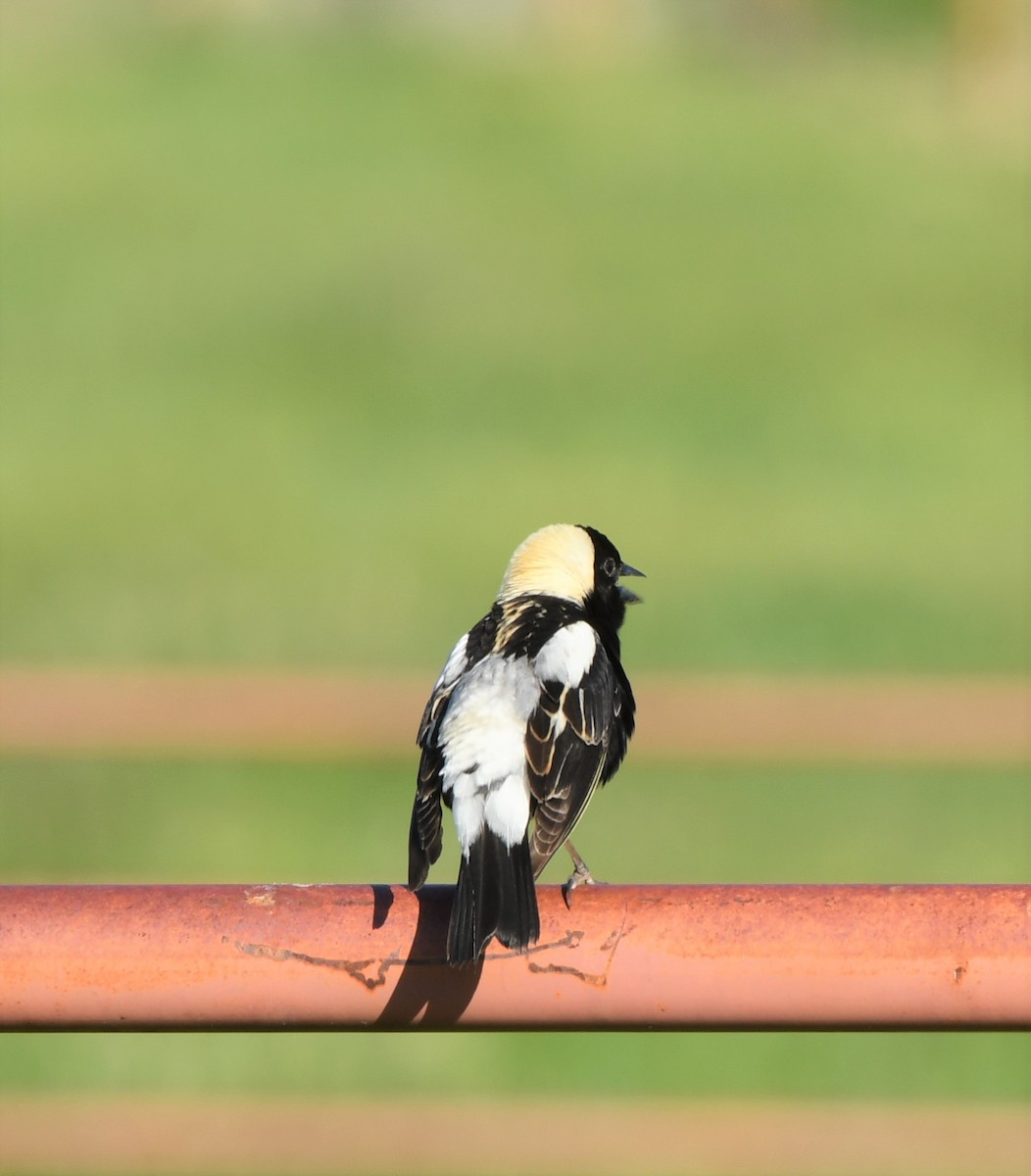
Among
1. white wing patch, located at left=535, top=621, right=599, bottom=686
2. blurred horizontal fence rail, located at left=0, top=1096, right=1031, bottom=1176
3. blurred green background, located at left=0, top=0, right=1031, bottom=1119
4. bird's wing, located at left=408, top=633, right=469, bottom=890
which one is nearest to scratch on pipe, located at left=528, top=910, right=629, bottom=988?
bird's wing, located at left=408, top=633, right=469, bottom=890

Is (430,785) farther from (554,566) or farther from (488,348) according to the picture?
(488,348)

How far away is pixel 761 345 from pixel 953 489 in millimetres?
7494

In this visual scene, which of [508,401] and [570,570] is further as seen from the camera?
[508,401]

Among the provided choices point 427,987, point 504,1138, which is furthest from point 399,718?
point 427,987

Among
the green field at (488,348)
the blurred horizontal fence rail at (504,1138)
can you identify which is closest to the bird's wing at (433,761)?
the blurred horizontal fence rail at (504,1138)

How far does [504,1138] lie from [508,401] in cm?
2660

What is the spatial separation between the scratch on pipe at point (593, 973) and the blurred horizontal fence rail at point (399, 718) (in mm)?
4853

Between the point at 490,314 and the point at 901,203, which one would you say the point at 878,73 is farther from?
the point at 490,314

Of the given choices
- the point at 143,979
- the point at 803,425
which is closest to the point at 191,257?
the point at 803,425

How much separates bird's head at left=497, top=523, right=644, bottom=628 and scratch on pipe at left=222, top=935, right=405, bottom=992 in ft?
6.46

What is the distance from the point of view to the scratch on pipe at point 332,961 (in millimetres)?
1962

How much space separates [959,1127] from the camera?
6.18 meters

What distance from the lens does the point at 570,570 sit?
409 cm

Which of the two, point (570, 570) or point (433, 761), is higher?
point (570, 570)
